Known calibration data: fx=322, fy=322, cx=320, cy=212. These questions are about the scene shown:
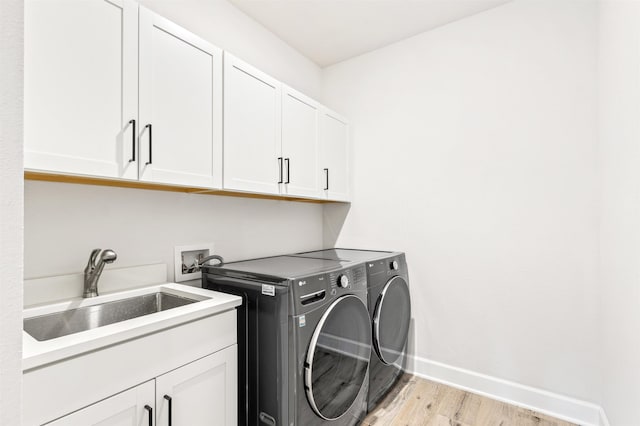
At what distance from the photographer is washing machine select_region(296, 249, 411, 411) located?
1.95 metres

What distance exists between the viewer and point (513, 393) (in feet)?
6.81

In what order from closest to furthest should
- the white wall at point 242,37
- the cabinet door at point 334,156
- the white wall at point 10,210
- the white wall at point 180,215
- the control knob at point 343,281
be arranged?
1. the white wall at point 10,210
2. the white wall at point 180,215
3. the control knob at point 343,281
4. the white wall at point 242,37
5. the cabinet door at point 334,156

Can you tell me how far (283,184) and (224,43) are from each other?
99 cm

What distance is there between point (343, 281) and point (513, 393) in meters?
1.44

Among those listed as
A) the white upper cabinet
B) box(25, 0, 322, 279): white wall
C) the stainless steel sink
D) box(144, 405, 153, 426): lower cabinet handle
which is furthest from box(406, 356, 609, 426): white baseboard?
box(144, 405, 153, 426): lower cabinet handle

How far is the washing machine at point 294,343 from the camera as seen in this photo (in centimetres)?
136

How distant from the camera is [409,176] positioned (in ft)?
8.25

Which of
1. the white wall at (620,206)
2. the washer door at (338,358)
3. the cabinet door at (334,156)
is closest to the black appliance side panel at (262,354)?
the washer door at (338,358)

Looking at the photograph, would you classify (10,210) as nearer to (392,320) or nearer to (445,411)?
(392,320)

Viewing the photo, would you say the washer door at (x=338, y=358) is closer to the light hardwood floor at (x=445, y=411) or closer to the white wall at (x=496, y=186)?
the light hardwood floor at (x=445, y=411)

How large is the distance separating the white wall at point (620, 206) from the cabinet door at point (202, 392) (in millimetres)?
1591

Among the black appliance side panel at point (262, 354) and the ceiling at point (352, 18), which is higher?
the ceiling at point (352, 18)

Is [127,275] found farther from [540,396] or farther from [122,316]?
[540,396]

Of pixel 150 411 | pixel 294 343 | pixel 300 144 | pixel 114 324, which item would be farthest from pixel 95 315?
pixel 300 144
